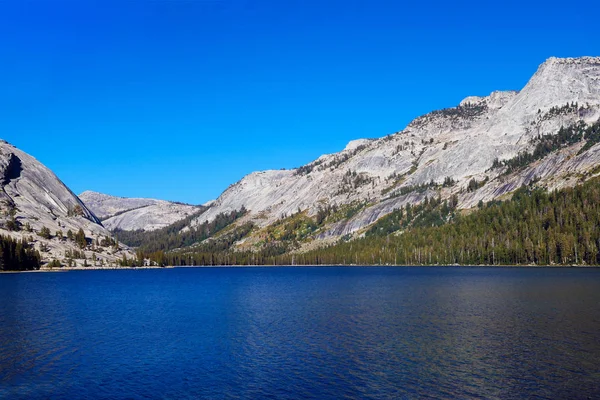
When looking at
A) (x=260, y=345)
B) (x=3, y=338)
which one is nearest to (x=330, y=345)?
(x=260, y=345)

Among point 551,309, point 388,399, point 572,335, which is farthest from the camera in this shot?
point 551,309

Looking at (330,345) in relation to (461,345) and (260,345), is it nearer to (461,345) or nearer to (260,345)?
(260,345)

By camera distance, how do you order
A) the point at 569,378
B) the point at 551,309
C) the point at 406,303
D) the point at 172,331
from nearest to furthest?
the point at 569,378 → the point at 172,331 → the point at 551,309 → the point at 406,303

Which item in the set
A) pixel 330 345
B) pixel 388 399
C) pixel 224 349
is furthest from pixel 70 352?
pixel 388 399

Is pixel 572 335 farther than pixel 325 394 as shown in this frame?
Yes

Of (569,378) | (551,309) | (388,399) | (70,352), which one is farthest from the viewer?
(551,309)

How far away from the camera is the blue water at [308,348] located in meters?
44.0

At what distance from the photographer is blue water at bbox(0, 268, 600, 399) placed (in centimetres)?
4403

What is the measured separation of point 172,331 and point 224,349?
1545 cm

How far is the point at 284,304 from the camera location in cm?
10194

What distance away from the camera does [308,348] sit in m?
59.2

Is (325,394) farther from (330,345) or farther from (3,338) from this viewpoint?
(3,338)

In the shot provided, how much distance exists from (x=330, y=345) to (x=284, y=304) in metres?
42.0

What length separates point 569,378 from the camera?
45062mm
